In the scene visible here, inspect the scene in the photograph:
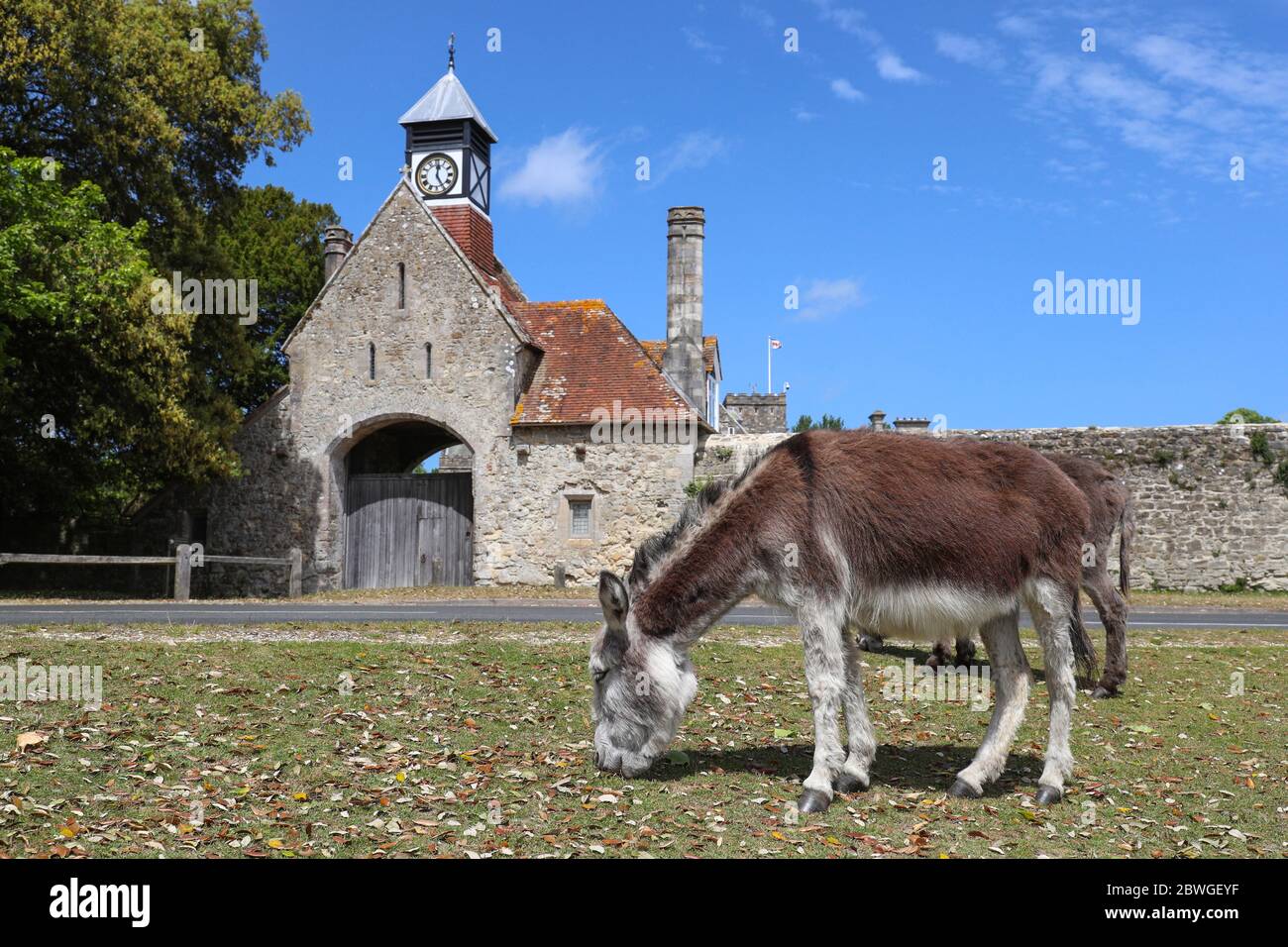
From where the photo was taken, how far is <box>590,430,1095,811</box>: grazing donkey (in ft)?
21.4

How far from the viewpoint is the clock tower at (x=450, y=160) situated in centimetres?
3194

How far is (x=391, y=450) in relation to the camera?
3434cm

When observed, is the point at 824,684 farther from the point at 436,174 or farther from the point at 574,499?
the point at 436,174

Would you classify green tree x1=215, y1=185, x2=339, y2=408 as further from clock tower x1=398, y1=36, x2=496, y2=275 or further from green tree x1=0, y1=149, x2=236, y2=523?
green tree x1=0, y1=149, x2=236, y2=523

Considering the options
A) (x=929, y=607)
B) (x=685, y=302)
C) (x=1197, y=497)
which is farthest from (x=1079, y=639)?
(x=685, y=302)

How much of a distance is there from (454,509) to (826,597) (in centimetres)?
2360

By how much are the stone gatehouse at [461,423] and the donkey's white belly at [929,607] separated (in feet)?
66.7

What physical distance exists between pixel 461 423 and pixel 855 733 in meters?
22.4

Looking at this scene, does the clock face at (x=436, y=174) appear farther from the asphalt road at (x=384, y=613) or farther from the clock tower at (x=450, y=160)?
the asphalt road at (x=384, y=613)

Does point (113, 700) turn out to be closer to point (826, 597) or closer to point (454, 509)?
point (826, 597)

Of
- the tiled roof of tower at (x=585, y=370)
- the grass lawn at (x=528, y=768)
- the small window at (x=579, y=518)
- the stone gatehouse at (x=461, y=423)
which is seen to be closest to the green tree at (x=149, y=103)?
the stone gatehouse at (x=461, y=423)

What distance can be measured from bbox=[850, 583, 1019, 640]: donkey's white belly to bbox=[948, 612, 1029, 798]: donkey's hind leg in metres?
0.36

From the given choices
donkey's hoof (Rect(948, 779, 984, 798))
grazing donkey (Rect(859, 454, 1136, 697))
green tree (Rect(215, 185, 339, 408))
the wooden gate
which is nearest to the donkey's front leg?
donkey's hoof (Rect(948, 779, 984, 798))

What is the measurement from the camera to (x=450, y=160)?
32.4 metres
